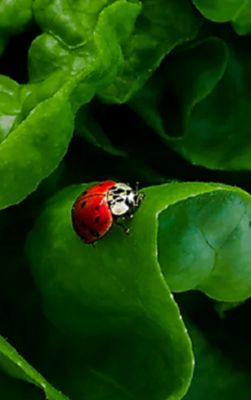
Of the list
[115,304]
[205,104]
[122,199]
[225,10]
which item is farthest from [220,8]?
[115,304]

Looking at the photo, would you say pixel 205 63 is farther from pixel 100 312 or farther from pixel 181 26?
pixel 100 312

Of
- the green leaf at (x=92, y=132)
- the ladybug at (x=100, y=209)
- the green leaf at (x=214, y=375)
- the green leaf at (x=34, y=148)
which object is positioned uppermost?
the green leaf at (x=34, y=148)

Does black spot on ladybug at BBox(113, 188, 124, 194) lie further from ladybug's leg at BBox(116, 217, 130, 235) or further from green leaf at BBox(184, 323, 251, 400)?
green leaf at BBox(184, 323, 251, 400)

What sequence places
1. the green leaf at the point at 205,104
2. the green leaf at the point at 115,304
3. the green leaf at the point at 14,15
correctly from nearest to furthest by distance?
1. the green leaf at the point at 115,304
2. the green leaf at the point at 14,15
3. the green leaf at the point at 205,104

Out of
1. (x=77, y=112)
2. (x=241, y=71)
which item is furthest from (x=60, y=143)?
(x=241, y=71)

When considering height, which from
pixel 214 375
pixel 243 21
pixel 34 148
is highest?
pixel 34 148

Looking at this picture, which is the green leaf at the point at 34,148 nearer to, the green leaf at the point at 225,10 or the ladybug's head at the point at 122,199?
the ladybug's head at the point at 122,199

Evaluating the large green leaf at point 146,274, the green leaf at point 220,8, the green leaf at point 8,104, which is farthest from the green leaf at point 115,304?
the green leaf at point 220,8

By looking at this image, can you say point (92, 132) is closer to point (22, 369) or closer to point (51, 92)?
point (51, 92)
